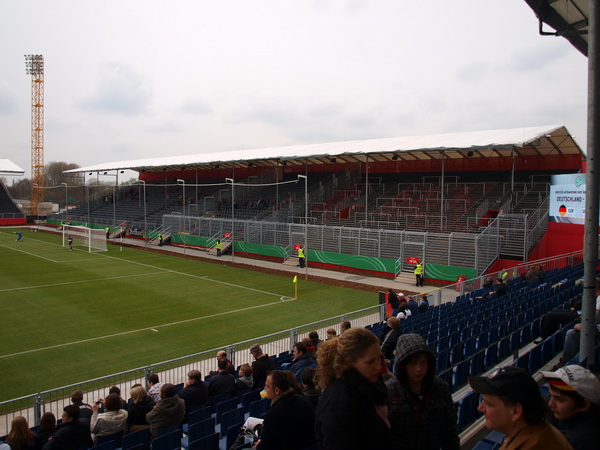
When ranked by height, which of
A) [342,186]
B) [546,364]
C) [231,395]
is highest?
[342,186]

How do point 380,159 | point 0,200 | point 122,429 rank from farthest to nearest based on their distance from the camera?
point 0,200 < point 380,159 < point 122,429

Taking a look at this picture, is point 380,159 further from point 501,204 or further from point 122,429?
point 122,429

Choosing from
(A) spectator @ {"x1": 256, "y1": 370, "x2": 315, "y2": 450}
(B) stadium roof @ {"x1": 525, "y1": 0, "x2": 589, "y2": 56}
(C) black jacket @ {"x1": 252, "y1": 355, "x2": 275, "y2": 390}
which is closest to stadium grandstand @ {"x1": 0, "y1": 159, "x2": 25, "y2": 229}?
(C) black jacket @ {"x1": 252, "y1": 355, "x2": 275, "y2": 390}

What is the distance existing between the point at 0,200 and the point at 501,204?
84378 mm

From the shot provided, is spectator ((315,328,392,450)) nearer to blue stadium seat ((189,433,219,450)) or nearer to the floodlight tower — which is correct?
blue stadium seat ((189,433,219,450))

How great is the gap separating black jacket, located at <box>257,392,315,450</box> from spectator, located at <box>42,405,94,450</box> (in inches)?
186

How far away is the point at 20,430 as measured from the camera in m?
6.79

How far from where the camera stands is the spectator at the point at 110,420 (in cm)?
732

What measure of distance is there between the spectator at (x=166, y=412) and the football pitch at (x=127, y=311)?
7.82 m

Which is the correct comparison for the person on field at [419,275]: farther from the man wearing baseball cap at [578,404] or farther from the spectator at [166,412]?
the man wearing baseball cap at [578,404]

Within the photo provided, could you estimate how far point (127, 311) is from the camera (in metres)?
22.2

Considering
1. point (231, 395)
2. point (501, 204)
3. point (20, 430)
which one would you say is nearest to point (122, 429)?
point (20, 430)

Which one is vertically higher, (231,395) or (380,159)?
(380,159)

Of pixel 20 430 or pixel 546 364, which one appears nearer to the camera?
pixel 20 430
